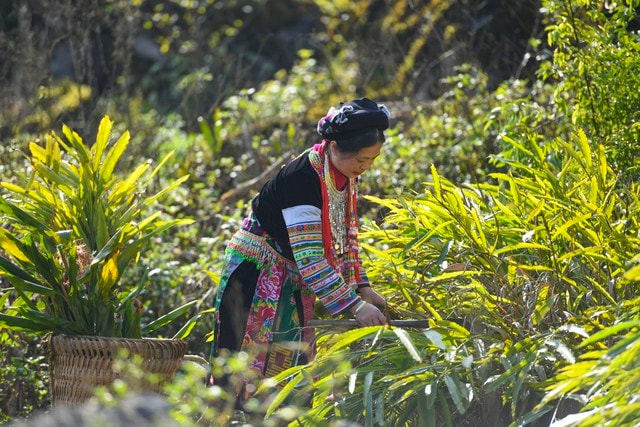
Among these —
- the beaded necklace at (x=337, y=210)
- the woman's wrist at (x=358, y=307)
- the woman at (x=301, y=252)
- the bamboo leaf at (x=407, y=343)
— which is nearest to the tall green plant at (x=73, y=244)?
the woman at (x=301, y=252)

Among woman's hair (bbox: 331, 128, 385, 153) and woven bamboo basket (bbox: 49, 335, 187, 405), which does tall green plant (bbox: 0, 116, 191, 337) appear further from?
woman's hair (bbox: 331, 128, 385, 153)

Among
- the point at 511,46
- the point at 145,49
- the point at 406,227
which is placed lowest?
the point at 406,227

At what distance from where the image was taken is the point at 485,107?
24.6 feet

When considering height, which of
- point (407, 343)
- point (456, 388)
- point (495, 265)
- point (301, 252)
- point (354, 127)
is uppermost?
point (354, 127)

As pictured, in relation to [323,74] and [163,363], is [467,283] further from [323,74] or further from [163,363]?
[323,74]

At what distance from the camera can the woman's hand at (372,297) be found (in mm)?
4309

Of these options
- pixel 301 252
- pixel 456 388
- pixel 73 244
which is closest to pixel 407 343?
pixel 456 388

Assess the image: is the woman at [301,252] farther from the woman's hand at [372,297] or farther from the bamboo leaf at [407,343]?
the bamboo leaf at [407,343]

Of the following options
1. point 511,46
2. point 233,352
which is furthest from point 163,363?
point 511,46

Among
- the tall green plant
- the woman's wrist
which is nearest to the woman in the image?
the woman's wrist

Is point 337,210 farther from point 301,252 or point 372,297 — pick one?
point 372,297

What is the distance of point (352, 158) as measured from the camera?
412 centimetres

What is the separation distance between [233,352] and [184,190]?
300cm

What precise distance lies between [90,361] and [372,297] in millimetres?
1132
